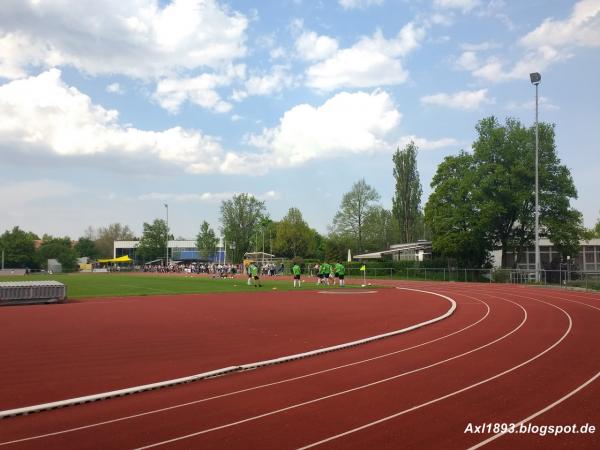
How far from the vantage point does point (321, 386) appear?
8.90m

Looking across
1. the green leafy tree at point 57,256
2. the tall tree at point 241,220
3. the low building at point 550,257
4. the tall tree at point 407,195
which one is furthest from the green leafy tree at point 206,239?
the low building at point 550,257

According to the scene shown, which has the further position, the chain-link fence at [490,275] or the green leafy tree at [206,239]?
the green leafy tree at [206,239]

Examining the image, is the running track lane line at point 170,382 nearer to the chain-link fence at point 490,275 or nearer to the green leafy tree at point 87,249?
the chain-link fence at point 490,275

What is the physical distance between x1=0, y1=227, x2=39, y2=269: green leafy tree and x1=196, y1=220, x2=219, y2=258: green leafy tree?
91.8 feet

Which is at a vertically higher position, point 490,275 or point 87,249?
point 87,249

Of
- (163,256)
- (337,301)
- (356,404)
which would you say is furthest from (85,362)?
(163,256)

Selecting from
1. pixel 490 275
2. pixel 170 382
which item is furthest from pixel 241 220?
pixel 170 382

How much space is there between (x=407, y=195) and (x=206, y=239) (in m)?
39.0

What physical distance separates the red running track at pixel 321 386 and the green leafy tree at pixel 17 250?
76484mm

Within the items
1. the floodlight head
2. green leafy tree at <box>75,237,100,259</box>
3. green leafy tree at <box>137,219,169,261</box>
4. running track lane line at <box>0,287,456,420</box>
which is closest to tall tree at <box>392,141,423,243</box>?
the floodlight head

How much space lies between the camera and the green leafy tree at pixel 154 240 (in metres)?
103

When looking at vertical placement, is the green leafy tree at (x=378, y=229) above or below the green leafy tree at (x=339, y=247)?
above

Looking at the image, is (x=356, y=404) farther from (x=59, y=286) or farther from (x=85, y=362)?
(x=59, y=286)

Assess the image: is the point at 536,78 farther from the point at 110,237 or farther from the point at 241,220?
the point at 110,237
